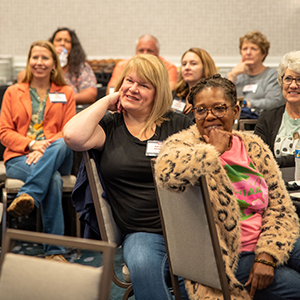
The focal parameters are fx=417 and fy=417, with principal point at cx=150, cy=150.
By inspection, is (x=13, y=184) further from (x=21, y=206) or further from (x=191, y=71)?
(x=191, y=71)

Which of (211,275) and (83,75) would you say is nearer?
(211,275)

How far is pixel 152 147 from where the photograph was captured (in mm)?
1813

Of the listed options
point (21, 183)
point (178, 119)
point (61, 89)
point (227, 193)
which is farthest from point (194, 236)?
point (61, 89)

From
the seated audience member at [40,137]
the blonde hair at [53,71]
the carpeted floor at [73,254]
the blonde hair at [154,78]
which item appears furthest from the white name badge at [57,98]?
the blonde hair at [154,78]

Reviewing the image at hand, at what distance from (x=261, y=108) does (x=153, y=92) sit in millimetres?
2463

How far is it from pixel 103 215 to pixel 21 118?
67.3 inches

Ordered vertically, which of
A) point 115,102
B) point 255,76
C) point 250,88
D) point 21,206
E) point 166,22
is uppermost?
point 166,22

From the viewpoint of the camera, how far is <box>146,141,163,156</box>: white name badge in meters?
1.79

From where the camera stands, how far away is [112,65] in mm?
5465

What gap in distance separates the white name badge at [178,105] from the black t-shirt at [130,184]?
180 centimetres

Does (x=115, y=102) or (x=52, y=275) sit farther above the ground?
(x=115, y=102)

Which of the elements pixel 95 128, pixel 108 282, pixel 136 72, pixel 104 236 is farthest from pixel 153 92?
pixel 108 282

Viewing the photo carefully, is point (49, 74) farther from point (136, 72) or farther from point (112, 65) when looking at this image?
point (112, 65)

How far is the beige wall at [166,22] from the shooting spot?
19.5 ft
